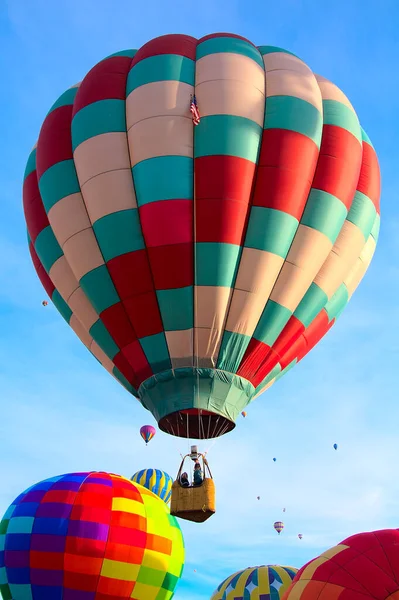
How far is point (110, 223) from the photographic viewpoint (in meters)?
9.90

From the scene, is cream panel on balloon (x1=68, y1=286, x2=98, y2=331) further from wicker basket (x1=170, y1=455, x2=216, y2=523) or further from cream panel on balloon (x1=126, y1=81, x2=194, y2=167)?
wicker basket (x1=170, y1=455, x2=216, y2=523)

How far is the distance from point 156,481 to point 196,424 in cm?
1252

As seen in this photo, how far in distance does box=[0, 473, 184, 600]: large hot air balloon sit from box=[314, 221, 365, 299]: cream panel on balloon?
637 centimetres

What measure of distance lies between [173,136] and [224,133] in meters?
0.66

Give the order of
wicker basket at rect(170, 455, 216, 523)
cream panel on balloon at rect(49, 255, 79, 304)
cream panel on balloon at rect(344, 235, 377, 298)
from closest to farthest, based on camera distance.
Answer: wicker basket at rect(170, 455, 216, 523)
cream panel on balloon at rect(49, 255, 79, 304)
cream panel on balloon at rect(344, 235, 377, 298)

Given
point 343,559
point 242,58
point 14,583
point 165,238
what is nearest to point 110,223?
point 165,238

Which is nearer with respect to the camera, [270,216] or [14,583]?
[270,216]

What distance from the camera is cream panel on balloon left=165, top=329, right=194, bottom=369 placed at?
9477 mm

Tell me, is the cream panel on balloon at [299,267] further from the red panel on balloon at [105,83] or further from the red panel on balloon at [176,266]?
the red panel on balloon at [105,83]

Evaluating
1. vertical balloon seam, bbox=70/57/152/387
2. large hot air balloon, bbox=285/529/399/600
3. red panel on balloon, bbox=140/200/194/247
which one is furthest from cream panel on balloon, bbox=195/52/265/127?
large hot air balloon, bbox=285/529/399/600

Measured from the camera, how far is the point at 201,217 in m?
9.62

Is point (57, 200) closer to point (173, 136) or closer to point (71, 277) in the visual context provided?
point (71, 277)

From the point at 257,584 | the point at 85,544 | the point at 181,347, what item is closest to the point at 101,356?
the point at 181,347

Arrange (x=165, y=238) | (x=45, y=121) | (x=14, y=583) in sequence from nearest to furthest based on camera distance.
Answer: (x=165, y=238), (x=45, y=121), (x=14, y=583)
